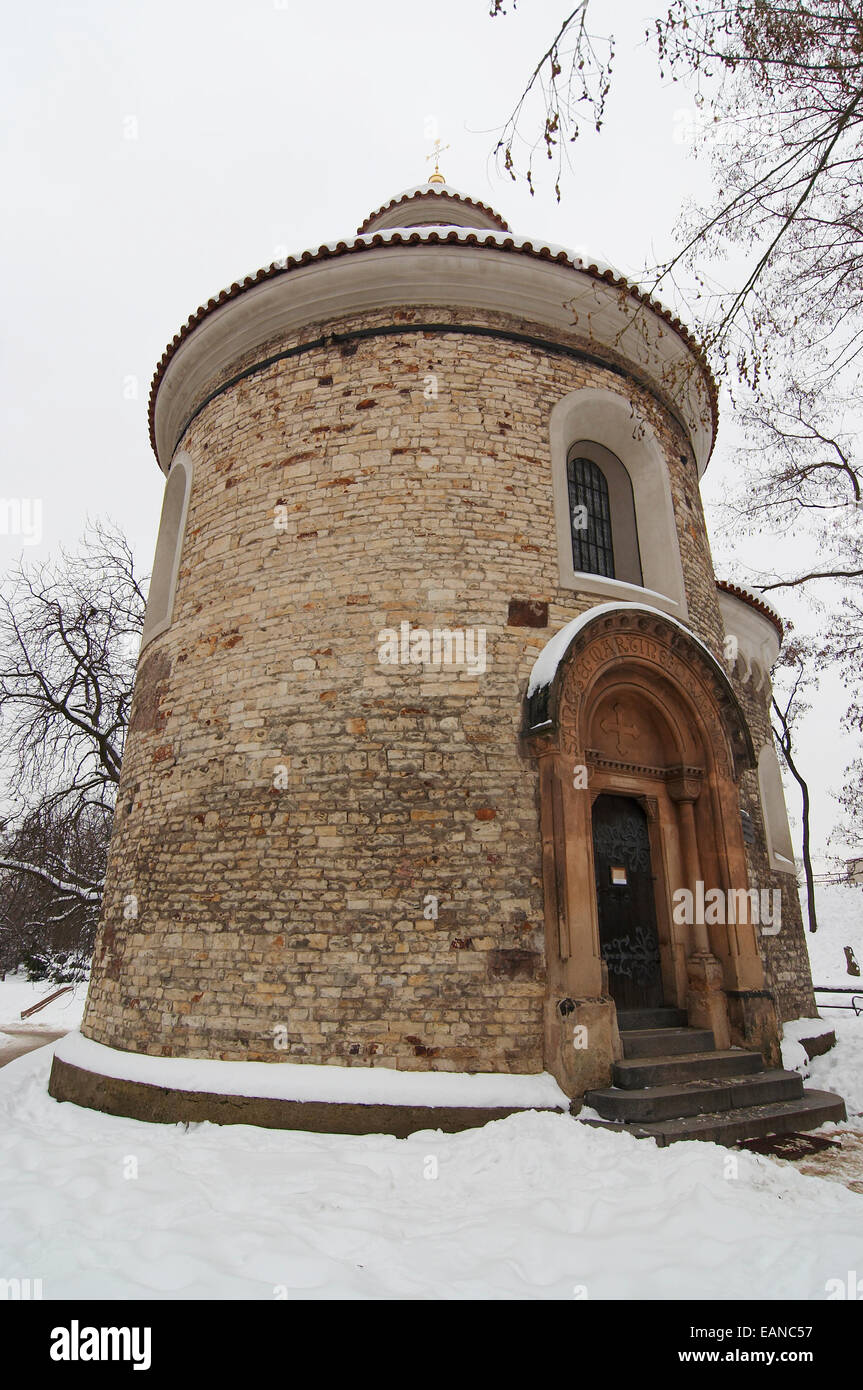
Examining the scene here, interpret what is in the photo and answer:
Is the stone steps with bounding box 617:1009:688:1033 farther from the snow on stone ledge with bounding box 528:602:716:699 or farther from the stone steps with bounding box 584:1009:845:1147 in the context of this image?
the snow on stone ledge with bounding box 528:602:716:699

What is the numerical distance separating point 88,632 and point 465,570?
10.0m

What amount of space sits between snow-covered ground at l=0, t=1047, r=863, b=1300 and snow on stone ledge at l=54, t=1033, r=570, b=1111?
0.23 meters

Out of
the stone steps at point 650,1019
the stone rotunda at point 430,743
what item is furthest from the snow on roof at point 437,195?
the stone steps at point 650,1019

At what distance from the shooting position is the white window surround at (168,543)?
8.48 metres

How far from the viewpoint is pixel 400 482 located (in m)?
7.03

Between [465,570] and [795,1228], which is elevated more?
[465,570]

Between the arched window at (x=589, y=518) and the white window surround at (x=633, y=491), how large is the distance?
1.07 ft

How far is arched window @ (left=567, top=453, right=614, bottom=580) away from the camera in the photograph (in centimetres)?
816

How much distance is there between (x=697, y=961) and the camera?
268 inches

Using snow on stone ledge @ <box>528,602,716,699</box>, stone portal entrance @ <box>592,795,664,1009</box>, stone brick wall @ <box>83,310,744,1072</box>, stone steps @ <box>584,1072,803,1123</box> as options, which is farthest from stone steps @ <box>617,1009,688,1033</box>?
snow on stone ledge @ <box>528,602,716,699</box>

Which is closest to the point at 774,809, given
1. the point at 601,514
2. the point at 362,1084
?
the point at 601,514
